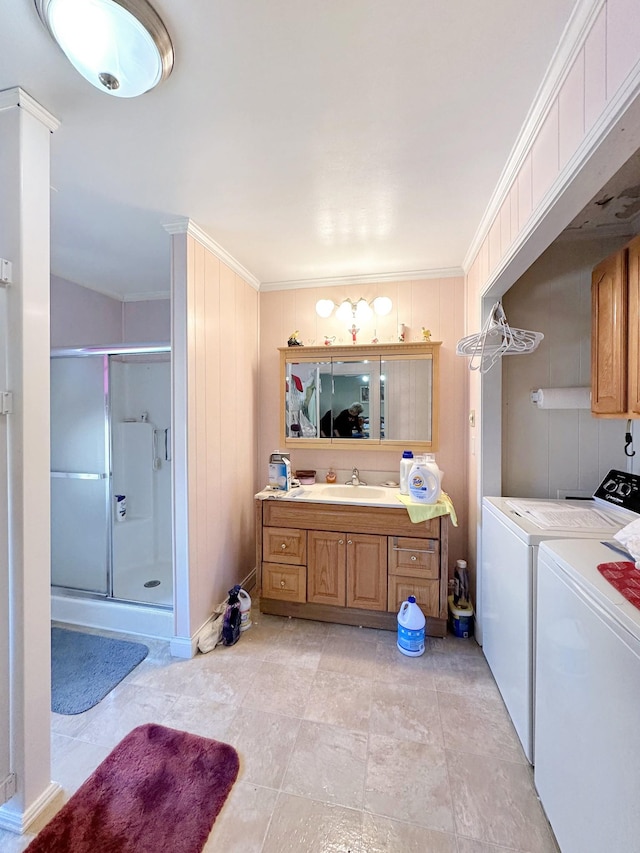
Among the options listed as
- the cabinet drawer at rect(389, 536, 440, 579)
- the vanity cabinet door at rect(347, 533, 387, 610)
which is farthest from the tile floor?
the cabinet drawer at rect(389, 536, 440, 579)

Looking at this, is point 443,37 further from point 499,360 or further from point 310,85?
point 499,360

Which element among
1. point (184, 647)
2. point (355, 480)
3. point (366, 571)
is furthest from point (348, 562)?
point (184, 647)

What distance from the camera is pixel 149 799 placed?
121 centimetres

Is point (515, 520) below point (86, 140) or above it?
below

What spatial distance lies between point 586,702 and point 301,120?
6.64ft

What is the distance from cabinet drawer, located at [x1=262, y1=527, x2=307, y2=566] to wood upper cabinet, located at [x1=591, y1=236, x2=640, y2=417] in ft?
5.82

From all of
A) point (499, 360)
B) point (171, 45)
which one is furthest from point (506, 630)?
point (171, 45)

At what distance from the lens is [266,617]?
92.3 inches

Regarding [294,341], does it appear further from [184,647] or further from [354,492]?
[184,647]

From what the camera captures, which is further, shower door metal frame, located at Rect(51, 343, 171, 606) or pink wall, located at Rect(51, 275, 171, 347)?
pink wall, located at Rect(51, 275, 171, 347)

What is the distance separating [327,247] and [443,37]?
1285 millimetres

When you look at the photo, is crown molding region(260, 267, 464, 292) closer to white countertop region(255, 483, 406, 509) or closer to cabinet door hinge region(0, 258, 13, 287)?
white countertop region(255, 483, 406, 509)

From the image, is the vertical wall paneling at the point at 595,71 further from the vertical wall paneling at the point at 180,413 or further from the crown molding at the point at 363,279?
the vertical wall paneling at the point at 180,413

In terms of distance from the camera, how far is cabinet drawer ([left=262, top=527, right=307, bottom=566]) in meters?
2.26
